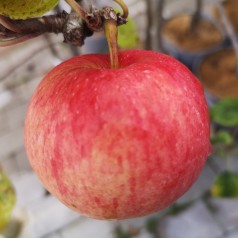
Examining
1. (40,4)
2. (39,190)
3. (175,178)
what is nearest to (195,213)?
(39,190)

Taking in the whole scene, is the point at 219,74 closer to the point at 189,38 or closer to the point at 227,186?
the point at 189,38

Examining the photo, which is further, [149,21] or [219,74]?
[219,74]

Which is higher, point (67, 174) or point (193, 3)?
point (67, 174)

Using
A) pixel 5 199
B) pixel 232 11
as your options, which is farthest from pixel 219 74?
pixel 5 199

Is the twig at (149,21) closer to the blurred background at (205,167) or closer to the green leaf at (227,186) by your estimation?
the blurred background at (205,167)

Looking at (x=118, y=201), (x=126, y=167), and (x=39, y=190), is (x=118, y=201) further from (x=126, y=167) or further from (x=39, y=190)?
(x=39, y=190)

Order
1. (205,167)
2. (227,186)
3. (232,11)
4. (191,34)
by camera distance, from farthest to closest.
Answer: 1. (232,11)
2. (191,34)
3. (205,167)
4. (227,186)


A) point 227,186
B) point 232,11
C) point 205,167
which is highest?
point 232,11
